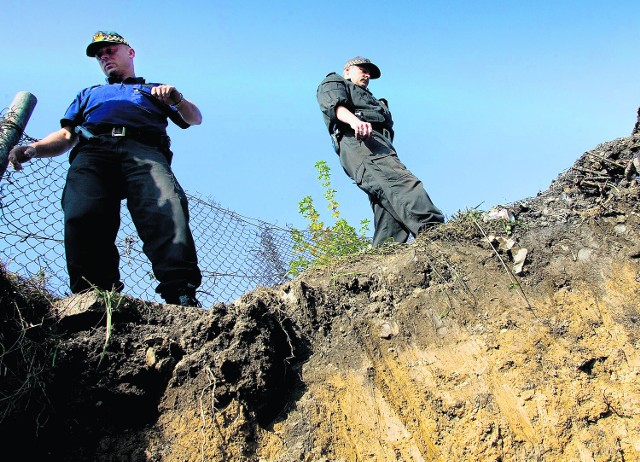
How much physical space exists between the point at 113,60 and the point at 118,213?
1.17m

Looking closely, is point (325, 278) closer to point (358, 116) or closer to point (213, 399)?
point (213, 399)

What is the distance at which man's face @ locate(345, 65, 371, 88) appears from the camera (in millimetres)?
4594

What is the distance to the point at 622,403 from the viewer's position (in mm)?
2428

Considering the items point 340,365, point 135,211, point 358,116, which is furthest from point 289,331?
point 358,116

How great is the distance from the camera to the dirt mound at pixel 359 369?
7.47 feet

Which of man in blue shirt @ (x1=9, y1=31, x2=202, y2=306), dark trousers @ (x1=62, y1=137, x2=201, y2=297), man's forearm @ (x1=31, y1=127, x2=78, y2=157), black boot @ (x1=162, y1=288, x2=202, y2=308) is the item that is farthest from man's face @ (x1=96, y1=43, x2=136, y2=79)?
black boot @ (x1=162, y1=288, x2=202, y2=308)

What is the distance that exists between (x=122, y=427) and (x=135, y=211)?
131 centimetres

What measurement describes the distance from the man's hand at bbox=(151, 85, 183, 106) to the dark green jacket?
4.02 feet

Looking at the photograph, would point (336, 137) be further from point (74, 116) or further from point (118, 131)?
point (74, 116)

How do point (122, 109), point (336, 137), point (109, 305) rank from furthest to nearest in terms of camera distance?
point (336, 137), point (122, 109), point (109, 305)

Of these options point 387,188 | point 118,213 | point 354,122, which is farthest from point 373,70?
point 118,213

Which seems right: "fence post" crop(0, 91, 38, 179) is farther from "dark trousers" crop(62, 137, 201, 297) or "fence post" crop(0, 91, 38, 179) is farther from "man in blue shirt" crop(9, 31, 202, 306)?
"dark trousers" crop(62, 137, 201, 297)

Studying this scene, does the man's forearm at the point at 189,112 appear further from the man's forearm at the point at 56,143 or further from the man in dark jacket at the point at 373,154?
the man in dark jacket at the point at 373,154

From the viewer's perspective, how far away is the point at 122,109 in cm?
342
